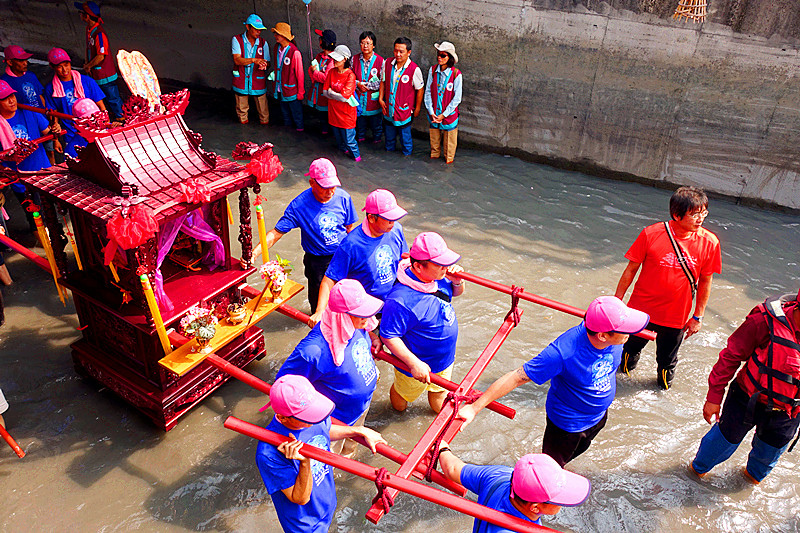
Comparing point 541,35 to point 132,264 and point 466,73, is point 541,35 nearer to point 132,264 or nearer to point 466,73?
point 466,73

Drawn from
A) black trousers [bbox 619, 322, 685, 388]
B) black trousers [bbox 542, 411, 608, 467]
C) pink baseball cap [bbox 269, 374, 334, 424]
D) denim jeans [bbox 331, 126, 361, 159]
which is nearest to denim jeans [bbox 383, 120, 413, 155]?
denim jeans [bbox 331, 126, 361, 159]

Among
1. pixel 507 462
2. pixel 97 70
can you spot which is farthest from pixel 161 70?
pixel 507 462

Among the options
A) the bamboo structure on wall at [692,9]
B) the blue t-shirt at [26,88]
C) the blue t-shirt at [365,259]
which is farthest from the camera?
the blue t-shirt at [26,88]

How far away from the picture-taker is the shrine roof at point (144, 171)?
13.7ft

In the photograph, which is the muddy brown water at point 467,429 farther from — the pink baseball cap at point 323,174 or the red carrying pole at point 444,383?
the pink baseball cap at point 323,174

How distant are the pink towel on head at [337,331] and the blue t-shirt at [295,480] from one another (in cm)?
40

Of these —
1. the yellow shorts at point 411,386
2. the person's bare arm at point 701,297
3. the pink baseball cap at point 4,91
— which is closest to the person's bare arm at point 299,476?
the yellow shorts at point 411,386

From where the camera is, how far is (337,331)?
3.40 m

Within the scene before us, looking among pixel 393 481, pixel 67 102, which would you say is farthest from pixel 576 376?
pixel 67 102

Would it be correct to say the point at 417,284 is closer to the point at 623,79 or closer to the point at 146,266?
the point at 146,266

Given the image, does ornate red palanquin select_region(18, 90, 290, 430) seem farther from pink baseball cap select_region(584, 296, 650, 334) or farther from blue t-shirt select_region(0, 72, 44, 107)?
blue t-shirt select_region(0, 72, 44, 107)

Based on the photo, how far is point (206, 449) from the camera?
4.72m

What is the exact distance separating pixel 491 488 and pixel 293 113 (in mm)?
9074

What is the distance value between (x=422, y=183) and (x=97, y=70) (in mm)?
6442
